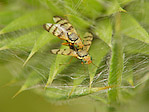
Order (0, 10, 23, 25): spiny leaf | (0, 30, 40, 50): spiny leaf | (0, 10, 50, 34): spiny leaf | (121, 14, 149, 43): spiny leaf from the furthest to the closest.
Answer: (0, 10, 23, 25): spiny leaf
(0, 10, 50, 34): spiny leaf
(0, 30, 40, 50): spiny leaf
(121, 14, 149, 43): spiny leaf

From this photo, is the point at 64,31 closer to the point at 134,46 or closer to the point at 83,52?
the point at 83,52

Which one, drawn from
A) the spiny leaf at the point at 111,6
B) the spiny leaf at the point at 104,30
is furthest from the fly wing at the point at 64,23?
the spiny leaf at the point at 111,6

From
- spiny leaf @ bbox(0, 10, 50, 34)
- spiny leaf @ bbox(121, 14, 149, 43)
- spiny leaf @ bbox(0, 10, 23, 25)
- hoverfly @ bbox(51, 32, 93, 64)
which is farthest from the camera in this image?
spiny leaf @ bbox(0, 10, 23, 25)

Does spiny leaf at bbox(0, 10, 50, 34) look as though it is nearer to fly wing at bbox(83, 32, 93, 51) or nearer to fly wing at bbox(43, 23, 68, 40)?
fly wing at bbox(43, 23, 68, 40)

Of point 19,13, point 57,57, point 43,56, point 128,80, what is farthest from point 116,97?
point 19,13

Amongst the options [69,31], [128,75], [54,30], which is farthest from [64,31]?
[128,75]

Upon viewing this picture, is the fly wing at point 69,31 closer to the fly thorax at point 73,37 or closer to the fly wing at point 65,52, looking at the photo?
the fly thorax at point 73,37

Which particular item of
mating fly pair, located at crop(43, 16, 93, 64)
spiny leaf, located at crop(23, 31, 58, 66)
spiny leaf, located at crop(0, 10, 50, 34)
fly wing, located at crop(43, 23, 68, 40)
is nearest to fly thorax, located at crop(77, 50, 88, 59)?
mating fly pair, located at crop(43, 16, 93, 64)

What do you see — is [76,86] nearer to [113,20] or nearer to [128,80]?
[128,80]
